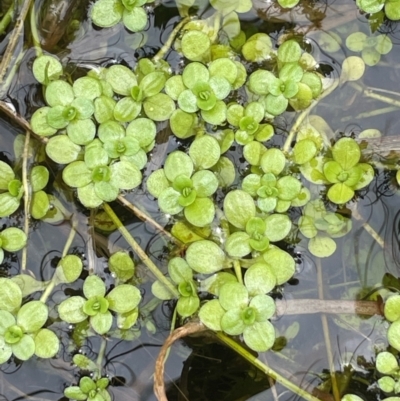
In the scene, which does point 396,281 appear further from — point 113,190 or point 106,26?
point 106,26

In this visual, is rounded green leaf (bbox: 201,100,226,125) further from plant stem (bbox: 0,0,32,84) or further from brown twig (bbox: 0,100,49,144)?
plant stem (bbox: 0,0,32,84)

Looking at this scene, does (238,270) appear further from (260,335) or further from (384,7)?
(384,7)

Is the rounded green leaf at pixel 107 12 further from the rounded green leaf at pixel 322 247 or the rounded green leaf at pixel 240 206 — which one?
the rounded green leaf at pixel 322 247

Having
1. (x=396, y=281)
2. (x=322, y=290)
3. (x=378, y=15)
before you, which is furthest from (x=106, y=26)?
(x=396, y=281)

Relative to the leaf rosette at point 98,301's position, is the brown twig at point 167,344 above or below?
below

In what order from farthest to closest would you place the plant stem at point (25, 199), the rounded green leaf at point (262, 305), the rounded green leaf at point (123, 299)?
1. the plant stem at point (25, 199)
2. the rounded green leaf at point (123, 299)
3. the rounded green leaf at point (262, 305)

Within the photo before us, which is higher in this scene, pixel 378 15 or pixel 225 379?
pixel 378 15

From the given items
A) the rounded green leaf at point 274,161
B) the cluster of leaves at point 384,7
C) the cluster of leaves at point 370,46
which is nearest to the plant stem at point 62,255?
the rounded green leaf at point 274,161
